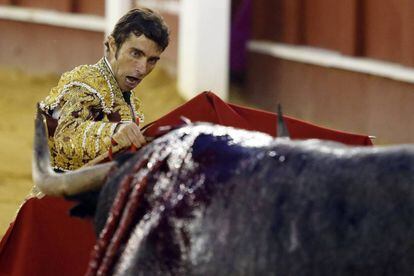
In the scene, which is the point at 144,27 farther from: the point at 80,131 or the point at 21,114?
the point at 21,114

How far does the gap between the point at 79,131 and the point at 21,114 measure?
6249mm

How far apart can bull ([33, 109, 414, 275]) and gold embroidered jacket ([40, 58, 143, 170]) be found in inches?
25.5

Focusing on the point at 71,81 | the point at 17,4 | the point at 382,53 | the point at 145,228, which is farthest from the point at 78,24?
the point at 145,228

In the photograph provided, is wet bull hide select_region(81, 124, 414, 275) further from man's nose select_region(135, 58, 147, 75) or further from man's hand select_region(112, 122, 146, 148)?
man's nose select_region(135, 58, 147, 75)

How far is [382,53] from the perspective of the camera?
345 inches

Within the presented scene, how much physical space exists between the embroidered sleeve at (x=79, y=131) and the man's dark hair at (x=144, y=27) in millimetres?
201

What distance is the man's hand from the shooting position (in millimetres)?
3580

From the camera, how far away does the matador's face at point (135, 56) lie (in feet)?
13.1

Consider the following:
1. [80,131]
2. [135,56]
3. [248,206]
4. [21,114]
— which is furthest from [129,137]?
[21,114]

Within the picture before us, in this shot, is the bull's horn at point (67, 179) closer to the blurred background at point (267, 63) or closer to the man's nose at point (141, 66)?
the man's nose at point (141, 66)

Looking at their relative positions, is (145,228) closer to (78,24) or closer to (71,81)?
(71,81)

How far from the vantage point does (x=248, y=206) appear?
282 centimetres

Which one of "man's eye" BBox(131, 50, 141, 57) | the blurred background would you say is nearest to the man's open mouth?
"man's eye" BBox(131, 50, 141, 57)

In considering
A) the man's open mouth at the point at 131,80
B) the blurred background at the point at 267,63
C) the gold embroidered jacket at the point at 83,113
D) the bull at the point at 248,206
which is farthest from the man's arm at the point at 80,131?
the blurred background at the point at 267,63
